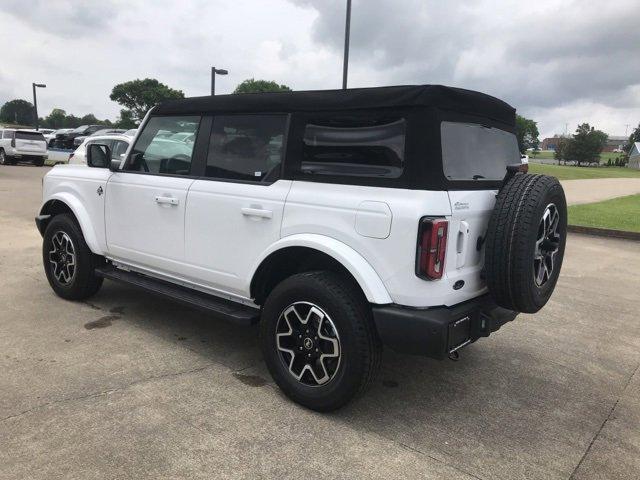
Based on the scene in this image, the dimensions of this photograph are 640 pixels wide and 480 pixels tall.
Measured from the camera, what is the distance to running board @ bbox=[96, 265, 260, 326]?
346 centimetres

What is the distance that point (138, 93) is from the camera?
85.4m

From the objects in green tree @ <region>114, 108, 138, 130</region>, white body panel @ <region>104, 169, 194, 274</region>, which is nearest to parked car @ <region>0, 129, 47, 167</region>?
white body panel @ <region>104, 169, 194, 274</region>

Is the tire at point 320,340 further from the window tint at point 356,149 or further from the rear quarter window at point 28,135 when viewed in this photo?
the rear quarter window at point 28,135

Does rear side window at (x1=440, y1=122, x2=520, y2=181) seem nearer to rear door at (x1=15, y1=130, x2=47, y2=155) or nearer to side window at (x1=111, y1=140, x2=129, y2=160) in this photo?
side window at (x1=111, y1=140, x2=129, y2=160)

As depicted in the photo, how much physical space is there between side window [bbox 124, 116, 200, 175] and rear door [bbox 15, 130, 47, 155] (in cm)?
Answer: 2362

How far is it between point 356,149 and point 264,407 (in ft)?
5.39

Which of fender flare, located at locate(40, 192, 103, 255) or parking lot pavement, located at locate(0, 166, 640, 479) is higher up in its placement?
fender flare, located at locate(40, 192, 103, 255)

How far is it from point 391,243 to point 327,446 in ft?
3.73

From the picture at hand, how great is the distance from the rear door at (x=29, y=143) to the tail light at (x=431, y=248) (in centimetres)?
2620

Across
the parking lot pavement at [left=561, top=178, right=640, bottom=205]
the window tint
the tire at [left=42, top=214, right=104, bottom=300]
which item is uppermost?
the window tint

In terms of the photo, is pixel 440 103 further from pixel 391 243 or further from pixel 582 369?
pixel 582 369

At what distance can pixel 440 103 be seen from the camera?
111 inches

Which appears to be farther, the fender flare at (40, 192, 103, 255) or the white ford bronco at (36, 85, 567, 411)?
the fender flare at (40, 192, 103, 255)

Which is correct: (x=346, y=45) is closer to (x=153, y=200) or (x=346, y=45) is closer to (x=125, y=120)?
(x=153, y=200)
